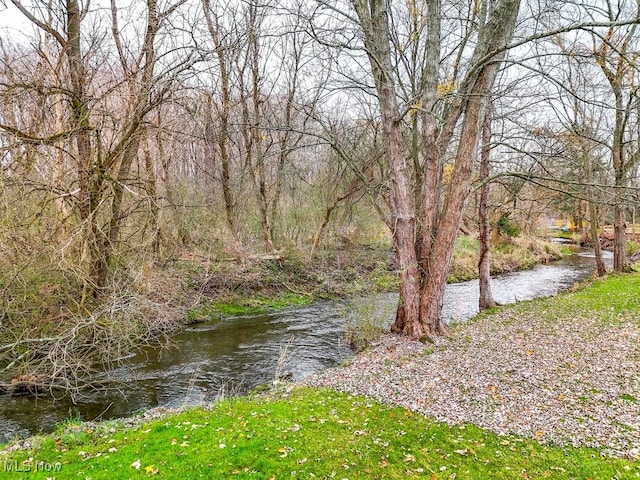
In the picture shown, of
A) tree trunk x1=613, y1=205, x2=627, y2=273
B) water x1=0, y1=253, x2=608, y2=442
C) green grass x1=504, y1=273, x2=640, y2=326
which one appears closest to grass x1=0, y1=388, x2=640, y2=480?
water x1=0, y1=253, x2=608, y2=442

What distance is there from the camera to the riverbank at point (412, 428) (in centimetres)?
437

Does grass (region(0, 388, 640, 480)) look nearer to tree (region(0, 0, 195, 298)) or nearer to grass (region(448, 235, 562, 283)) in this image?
tree (region(0, 0, 195, 298))

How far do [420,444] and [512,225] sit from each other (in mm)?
22754

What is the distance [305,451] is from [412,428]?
1512mm

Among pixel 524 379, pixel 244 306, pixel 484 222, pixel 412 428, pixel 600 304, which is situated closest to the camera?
pixel 412 428

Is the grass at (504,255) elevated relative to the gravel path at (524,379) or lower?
elevated

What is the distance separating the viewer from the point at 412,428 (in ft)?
17.3

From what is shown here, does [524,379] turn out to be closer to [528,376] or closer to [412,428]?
[528,376]

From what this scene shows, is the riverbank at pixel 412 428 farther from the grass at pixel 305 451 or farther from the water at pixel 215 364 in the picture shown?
the water at pixel 215 364

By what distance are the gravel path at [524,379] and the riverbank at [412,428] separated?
0.02 m

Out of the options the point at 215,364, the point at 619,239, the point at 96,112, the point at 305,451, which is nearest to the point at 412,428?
the point at 305,451

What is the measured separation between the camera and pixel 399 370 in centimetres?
741

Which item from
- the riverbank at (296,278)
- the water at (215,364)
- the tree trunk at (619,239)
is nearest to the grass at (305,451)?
the water at (215,364)

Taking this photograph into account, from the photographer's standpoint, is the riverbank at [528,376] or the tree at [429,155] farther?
the tree at [429,155]
